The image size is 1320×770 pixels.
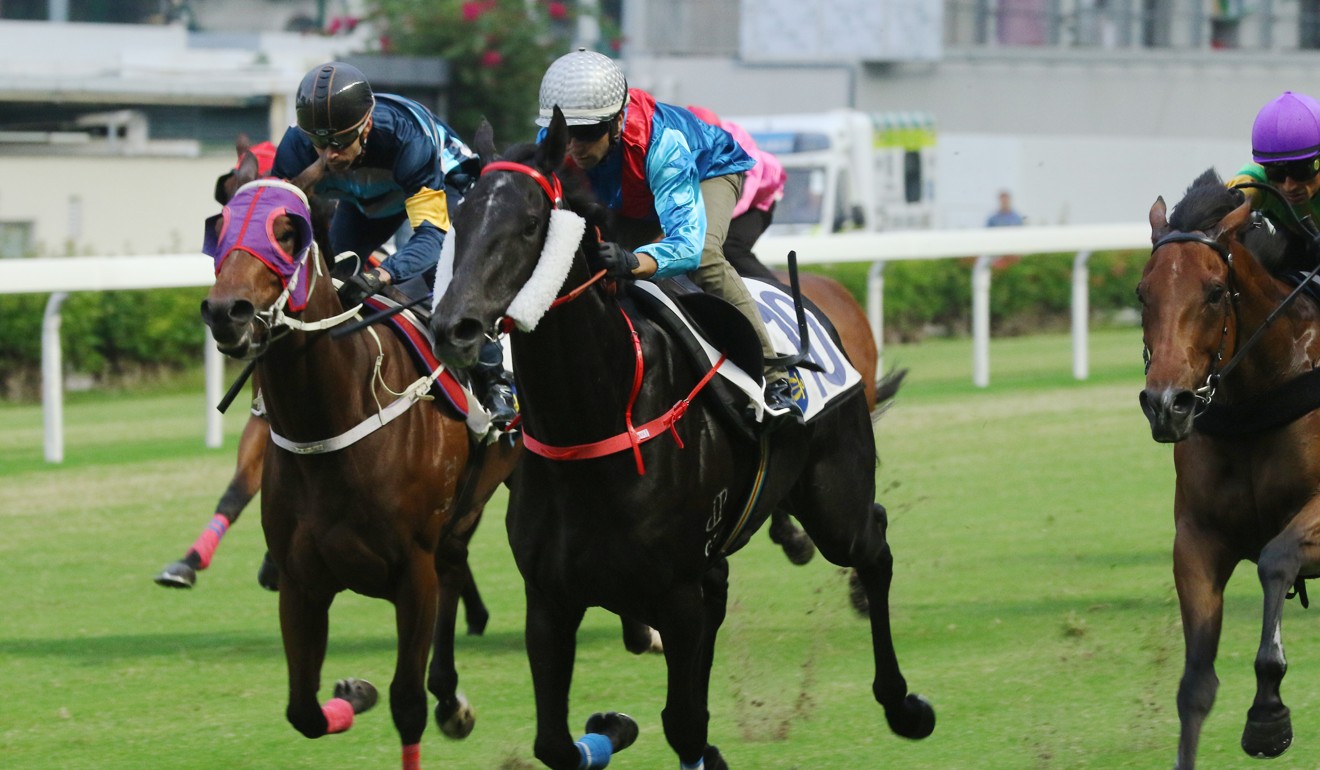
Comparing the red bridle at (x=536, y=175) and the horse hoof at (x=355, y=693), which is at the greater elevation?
the red bridle at (x=536, y=175)

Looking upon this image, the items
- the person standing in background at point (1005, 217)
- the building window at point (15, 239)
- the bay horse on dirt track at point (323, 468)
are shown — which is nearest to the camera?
the bay horse on dirt track at point (323, 468)

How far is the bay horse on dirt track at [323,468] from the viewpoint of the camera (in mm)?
4910

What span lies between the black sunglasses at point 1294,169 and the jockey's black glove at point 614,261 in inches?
72.0

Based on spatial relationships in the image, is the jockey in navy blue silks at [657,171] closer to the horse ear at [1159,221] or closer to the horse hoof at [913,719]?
the horse hoof at [913,719]

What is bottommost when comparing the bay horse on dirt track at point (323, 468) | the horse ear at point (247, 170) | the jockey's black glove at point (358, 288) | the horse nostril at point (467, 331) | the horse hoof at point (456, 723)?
the horse hoof at point (456, 723)

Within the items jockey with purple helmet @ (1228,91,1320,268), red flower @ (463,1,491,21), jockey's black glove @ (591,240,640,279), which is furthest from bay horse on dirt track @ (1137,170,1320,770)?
red flower @ (463,1,491,21)

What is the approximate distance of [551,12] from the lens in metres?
25.5

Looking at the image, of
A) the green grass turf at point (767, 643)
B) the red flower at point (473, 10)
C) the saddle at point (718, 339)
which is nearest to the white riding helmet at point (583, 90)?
the saddle at point (718, 339)

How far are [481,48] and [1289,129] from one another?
19984mm

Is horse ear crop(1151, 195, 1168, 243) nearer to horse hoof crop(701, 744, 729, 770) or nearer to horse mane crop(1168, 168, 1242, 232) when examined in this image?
horse mane crop(1168, 168, 1242, 232)

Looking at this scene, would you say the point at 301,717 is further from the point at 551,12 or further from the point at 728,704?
the point at 551,12

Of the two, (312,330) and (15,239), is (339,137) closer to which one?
(312,330)

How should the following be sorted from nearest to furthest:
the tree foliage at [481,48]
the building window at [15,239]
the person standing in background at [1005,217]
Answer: the building window at [15,239], the person standing in background at [1005,217], the tree foliage at [481,48]

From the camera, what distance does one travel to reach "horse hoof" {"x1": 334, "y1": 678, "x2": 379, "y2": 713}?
17.8 ft
